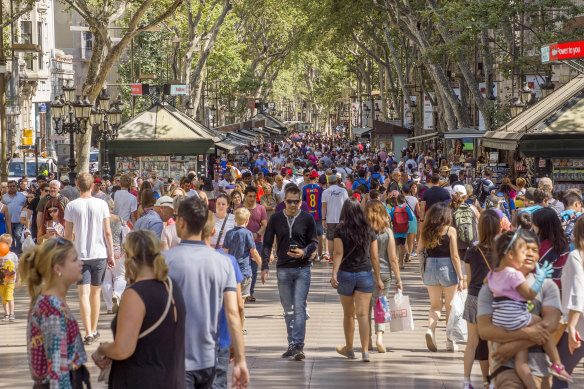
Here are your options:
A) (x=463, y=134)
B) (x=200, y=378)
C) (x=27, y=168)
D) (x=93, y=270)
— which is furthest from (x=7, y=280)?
(x=27, y=168)

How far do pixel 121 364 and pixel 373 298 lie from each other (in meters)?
5.77

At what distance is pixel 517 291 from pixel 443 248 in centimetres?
444

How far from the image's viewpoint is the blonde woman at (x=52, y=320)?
5.25 m

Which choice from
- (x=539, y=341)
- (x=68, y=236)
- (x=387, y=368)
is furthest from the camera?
(x=68, y=236)

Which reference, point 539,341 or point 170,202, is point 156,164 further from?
point 539,341

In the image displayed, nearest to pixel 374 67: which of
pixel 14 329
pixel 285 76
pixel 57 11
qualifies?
pixel 57 11

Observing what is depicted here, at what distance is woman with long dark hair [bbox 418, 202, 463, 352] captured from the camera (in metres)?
10.3

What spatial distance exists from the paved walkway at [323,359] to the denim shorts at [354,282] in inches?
27.7

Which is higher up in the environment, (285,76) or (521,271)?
(285,76)

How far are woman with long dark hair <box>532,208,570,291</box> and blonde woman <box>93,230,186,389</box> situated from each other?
11.1 feet

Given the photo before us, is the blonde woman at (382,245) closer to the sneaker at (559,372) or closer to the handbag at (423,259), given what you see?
the handbag at (423,259)

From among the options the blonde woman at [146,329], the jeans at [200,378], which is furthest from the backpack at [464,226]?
the blonde woman at [146,329]

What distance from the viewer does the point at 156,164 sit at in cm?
2995

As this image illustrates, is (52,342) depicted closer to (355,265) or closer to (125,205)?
(355,265)
